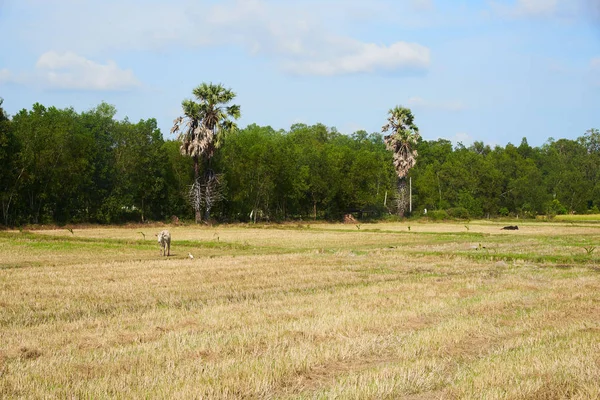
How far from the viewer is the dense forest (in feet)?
193

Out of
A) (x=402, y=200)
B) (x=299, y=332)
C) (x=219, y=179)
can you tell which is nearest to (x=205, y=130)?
(x=219, y=179)

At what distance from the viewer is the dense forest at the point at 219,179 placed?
2314 inches

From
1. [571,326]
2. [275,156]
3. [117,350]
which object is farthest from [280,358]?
[275,156]

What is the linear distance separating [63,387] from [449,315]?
8.34m

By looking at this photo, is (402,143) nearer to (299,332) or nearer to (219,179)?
(219,179)

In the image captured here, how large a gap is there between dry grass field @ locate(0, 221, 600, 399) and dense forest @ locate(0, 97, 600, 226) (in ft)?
129

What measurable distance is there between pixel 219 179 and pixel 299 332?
57.5 meters

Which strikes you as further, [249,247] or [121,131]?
[121,131]

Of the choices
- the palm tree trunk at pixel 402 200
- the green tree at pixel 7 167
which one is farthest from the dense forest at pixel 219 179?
the palm tree trunk at pixel 402 200

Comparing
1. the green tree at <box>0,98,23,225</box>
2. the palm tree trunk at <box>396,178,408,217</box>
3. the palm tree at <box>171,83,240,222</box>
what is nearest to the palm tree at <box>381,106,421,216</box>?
the palm tree trunk at <box>396,178,408,217</box>

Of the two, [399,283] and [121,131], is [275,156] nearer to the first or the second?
[121,131]

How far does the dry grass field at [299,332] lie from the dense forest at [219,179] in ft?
129

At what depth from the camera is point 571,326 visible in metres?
11.8

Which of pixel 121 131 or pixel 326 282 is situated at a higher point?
pixel 121 131
